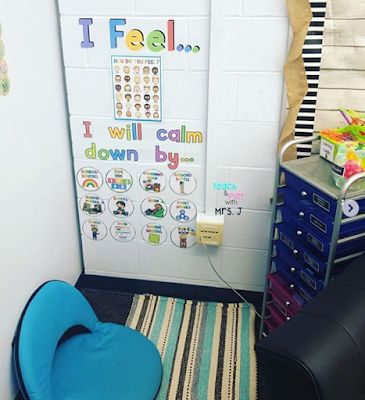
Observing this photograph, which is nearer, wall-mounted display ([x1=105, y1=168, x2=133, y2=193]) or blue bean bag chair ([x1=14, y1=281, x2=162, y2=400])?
blue bean bag chair ([x1=14, y1=281, x2=162, y2=400])

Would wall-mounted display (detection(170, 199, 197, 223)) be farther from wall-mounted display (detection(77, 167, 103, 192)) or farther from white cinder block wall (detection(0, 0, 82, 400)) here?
white cinder block wall (detection(0, 0, 82, 400))

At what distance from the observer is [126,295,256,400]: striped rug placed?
1617mm

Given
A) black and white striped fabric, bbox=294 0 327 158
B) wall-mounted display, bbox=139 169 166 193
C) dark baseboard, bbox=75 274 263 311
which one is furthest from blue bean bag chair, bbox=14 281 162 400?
black and white striped fabric, bbox=294 0 327 158

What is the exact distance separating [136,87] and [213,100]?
295 millimetres

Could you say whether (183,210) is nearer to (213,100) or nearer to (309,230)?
(213,100)

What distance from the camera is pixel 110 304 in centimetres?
202

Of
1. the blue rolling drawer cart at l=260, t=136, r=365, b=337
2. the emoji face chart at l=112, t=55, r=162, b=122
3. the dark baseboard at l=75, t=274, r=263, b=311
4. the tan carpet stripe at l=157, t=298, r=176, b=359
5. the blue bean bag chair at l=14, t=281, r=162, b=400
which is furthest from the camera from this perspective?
the dark baseboard at l=75, t=274, r=263, b=311

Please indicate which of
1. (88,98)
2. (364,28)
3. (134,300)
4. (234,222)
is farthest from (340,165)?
(134,300)

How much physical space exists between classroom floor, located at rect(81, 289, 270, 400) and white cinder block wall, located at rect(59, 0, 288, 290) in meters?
0.25

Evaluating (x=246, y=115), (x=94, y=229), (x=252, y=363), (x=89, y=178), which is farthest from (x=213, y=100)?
(x=252, y=363)

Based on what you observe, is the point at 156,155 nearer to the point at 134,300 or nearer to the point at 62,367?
the point at 134,300

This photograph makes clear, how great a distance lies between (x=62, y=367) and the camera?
1584 mm

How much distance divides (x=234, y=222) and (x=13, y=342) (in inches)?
A: 37.4

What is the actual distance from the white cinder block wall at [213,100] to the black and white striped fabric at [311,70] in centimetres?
8
